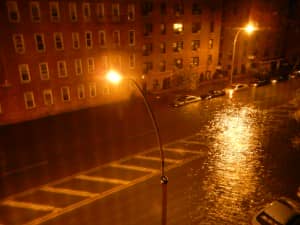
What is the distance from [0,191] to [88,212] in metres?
6.80

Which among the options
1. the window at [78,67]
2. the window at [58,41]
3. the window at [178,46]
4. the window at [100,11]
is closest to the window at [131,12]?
the window at [100,11]

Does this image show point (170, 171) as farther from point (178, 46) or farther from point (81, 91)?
point (178, 46)

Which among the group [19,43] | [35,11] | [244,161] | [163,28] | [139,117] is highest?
[35,11]

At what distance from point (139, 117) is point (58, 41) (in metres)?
12.8

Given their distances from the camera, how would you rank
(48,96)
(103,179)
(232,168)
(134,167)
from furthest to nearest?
(48,96) < (134,167) < (232,168) < (103,179)

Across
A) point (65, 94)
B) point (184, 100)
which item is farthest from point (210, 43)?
point (65, 94)

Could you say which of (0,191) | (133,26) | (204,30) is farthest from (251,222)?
(204,30)

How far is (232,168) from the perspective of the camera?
62.4ft

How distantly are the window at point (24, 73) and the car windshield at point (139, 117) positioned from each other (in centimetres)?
11

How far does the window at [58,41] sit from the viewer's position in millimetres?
29328

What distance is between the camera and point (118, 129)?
26.5m

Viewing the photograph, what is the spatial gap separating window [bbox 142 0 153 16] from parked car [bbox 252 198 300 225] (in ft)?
101

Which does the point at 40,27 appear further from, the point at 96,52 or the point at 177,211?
the point at 177,211

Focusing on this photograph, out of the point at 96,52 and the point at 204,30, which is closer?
the point at 96,52
